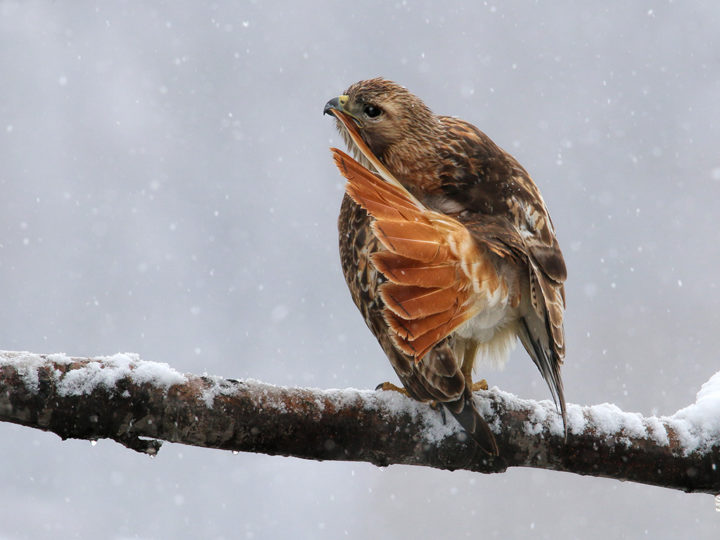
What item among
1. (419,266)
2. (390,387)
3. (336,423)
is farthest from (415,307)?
(390,387)

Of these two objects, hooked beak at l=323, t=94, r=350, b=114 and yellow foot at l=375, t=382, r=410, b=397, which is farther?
hooked beak at l=323, t=94, r=350, b=114

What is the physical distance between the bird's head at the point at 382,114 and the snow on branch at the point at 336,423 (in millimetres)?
1156

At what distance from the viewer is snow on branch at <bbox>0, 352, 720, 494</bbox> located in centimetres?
211

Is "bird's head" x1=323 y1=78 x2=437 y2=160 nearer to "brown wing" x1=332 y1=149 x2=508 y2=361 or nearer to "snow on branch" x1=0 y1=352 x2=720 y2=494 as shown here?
"brown wing" x1=332 y1=149 x2=508 y2=361

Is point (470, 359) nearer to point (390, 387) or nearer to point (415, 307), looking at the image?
point (390, 387)

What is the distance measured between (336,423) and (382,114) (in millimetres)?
1434

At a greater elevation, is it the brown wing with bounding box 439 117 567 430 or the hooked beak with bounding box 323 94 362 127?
the hooked beak with bounding box 323 94 362 127

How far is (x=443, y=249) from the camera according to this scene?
235cm

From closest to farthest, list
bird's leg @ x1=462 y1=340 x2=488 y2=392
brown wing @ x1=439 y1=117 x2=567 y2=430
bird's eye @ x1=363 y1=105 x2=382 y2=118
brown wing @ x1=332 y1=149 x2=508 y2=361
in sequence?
brown wing @ x1=332 y1=149 x2=508 y2=361
brown wing @ x1=439 y1=117 x2=567 y2=430
bird's leg @ x1=462 y1=340 x2=488 y2=392
bird's eye @ x1=363 y1=105 x2=382 y2=118

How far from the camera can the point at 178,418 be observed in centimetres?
221

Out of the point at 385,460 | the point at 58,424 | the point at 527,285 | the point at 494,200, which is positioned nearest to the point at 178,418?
the point at 58,424

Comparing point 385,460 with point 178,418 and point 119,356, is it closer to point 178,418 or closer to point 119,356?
point 178,418

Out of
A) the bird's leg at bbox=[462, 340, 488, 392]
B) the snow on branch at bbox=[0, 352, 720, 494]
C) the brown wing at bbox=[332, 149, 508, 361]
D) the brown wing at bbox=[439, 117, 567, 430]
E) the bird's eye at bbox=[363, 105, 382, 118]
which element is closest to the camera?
the snow on branch at bbox=[0, 352, 720, 494]

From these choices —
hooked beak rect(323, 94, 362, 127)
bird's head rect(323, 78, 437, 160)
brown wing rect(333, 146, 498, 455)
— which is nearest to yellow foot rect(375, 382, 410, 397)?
brown wing rect(333, 146, 498, 455)
